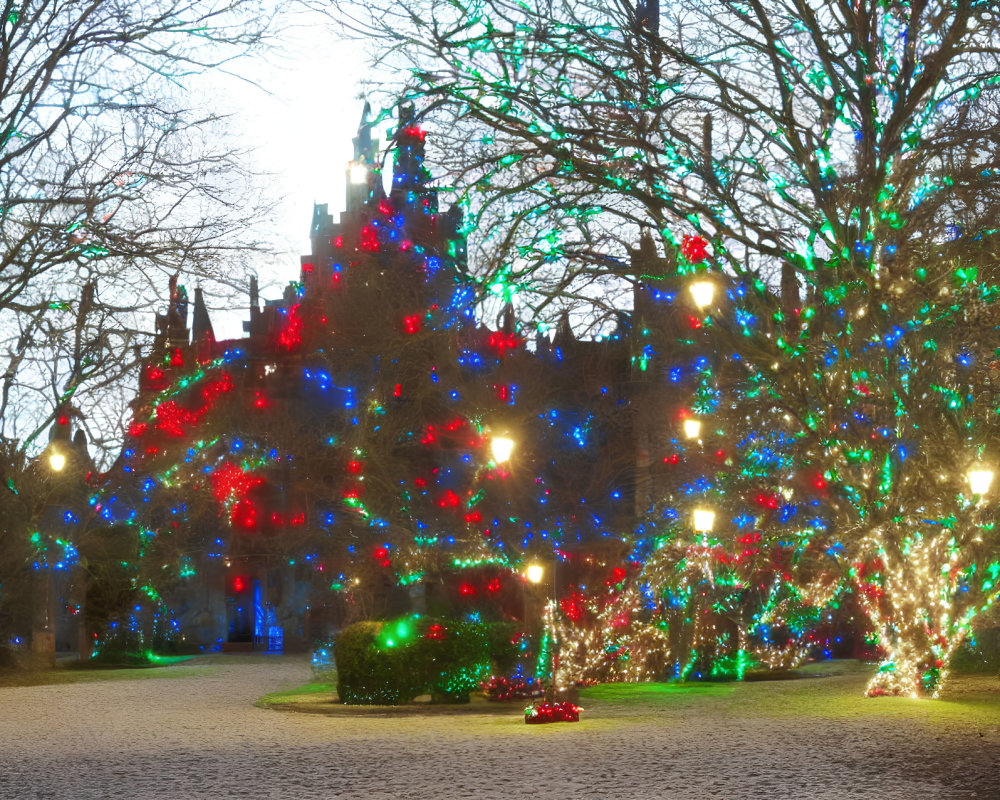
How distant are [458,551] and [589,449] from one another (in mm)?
7298

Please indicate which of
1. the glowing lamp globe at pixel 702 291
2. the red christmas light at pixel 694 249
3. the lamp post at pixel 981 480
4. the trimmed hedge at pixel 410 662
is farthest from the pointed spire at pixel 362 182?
the lamp post at pixel 981 480

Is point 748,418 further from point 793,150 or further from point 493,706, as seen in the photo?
point 493,706

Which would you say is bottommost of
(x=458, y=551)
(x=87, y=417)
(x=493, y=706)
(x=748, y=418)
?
(x=493, y=706)

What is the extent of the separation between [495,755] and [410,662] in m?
7.70

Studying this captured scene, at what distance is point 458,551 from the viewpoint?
23.3 m

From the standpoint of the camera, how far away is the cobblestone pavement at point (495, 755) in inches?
366

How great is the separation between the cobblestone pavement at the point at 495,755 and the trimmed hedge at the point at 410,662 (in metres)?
1.17

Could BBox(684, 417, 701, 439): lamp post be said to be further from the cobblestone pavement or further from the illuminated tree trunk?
the cobblestone pavement

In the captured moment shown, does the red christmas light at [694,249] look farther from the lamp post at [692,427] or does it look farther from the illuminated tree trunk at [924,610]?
the illuminated tree trunk at [924,610]

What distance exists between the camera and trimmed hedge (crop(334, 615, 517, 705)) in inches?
747

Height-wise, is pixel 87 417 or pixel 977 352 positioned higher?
pixel 87 417

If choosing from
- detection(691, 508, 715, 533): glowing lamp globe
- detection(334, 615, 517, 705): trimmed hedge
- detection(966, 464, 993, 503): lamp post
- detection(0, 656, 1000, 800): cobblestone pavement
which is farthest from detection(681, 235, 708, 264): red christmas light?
detection(334, 615, 517, 705): trimmed hedge

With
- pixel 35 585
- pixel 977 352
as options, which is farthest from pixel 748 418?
pixel 35 585

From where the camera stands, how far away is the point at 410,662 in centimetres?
1898
